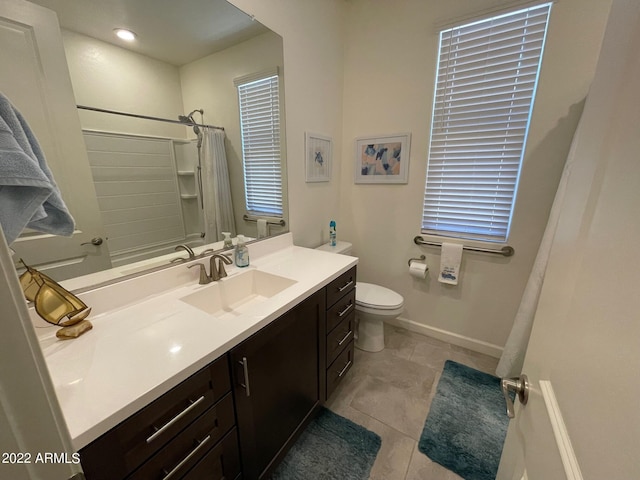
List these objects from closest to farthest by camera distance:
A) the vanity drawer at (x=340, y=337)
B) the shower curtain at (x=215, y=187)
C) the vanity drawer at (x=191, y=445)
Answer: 1. the vanity drawer at (x=191, y=445)
2. the shower curtain at (x=215, y=187)
3. the vanity drawer at (x=340, y=337)

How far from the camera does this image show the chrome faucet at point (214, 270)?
4.23ft

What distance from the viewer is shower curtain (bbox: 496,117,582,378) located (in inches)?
60.1

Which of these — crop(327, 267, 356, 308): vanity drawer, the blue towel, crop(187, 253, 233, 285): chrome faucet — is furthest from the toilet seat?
the blue towel

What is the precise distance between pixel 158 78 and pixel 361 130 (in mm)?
1564

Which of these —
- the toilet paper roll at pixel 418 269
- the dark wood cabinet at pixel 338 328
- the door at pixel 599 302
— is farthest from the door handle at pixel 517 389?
the toilet paper roll at pixel 418 269

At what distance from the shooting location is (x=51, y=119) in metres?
0.89

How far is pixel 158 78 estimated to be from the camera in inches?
45.2

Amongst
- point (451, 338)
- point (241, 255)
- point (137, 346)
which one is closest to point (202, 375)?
point (137, 346)

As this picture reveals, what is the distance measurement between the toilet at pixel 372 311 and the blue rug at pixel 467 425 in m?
0.53

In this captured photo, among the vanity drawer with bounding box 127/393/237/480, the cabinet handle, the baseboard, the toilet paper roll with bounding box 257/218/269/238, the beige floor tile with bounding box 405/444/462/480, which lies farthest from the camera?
the baseboard

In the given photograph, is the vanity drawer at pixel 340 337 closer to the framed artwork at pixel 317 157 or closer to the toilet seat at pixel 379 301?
the toilet seat at pixel 379 301

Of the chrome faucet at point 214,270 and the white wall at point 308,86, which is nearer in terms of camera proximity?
the chrome faucet at point 214,270

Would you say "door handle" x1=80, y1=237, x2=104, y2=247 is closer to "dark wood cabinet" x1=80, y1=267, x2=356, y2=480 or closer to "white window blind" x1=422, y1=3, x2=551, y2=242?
"dark wood cabinet" x1=80, y1=267, x2=356, y2=480

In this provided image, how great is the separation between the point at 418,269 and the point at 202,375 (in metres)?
1.77
